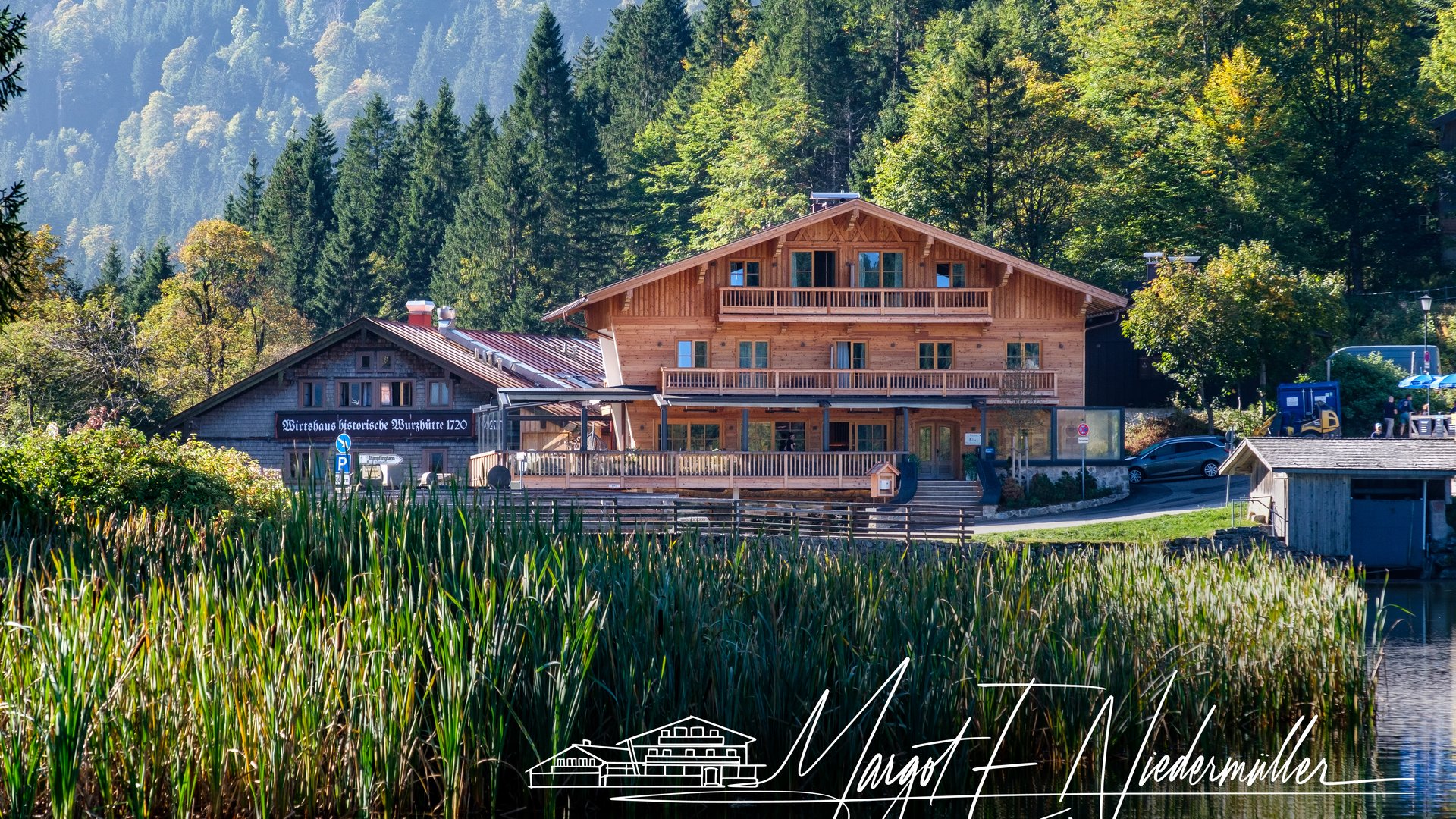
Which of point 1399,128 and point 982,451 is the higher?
point 1399,128

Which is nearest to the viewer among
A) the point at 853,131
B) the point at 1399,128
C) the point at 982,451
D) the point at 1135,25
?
the point at 982,451

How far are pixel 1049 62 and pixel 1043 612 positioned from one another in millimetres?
61657

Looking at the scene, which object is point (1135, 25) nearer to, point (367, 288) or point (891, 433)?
point (891, 433)

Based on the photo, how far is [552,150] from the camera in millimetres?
76625

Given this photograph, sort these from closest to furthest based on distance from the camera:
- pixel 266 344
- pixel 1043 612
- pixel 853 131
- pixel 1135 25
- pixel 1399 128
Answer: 1. pixel 1043 612
2. pixel 1399 128
3. pixel 1135 25
4. pixel 266 344
5. pixel 853 131

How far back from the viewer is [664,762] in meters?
13.2

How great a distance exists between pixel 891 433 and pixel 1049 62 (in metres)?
33.1

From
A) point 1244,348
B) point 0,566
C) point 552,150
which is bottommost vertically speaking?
point 0,566

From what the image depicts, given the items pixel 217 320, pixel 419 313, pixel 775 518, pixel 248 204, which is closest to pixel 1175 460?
pixel 775 518

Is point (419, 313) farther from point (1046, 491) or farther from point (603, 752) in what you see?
point (603, 752)

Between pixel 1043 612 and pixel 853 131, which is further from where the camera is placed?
pixel 853 131

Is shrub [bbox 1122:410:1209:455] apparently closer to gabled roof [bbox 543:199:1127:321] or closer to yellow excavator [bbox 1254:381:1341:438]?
yellow excavator [bbox 1254:381:1341:438]

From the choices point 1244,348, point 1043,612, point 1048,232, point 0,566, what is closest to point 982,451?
point 1244,348

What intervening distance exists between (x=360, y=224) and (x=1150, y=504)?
50578 mm
